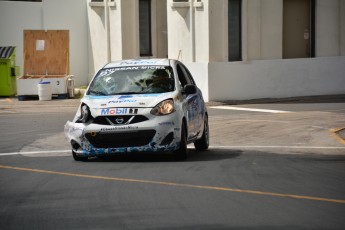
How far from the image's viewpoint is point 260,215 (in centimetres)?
970

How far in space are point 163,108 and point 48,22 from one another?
68.4ft

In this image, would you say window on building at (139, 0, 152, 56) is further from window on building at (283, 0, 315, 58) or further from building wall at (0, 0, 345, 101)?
window on building at (283, 0, 315, 58)

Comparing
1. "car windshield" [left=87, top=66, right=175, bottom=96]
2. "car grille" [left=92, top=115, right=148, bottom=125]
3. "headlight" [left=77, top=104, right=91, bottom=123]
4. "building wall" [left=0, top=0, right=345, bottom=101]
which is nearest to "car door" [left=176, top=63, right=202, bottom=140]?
"car windshield" [left=87, top=66, right=175, bottom=96]

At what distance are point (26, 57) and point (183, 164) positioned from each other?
18.3 metres

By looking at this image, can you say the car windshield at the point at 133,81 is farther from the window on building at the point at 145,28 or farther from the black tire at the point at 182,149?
the window on building at the point at 145,28

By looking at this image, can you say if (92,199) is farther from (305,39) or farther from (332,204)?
(305,39)

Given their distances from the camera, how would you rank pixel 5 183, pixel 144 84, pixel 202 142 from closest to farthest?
pixel 5 183 < pixel 144 84 < pixel 202 142

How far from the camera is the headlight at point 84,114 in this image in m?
14.8

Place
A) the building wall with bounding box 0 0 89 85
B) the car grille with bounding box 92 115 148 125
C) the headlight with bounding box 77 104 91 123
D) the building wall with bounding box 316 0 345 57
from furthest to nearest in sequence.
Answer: the building wall with bounding box 0 0 89 85, the building wall with bounding box 316 0 345 57, the headlight with bounding box 77 104 91 123, the car grille with bounding box 92 115 148 125

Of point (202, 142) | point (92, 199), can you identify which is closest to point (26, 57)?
point (202, 142)

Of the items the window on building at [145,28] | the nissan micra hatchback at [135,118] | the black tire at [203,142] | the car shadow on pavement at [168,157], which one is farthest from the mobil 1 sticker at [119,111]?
the window on building at [145,28]

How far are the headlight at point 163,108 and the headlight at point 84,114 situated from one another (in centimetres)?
101

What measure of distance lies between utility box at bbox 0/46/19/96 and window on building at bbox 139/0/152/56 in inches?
187

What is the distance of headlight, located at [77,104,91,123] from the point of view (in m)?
14.8
